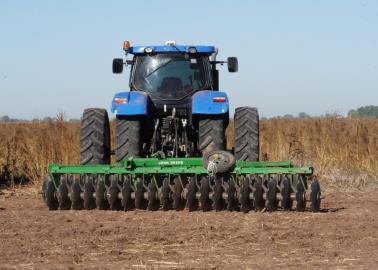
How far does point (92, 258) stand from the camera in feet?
18.6

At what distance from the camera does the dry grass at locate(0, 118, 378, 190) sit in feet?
42.5

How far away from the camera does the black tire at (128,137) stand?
908 cm

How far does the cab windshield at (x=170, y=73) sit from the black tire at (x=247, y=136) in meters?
0.70

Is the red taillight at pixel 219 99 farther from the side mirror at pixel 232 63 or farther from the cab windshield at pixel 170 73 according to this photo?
the side mirror at pixel 232 63

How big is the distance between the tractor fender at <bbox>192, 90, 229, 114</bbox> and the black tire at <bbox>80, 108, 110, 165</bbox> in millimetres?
1214

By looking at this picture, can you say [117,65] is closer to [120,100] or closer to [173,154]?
[120,100]

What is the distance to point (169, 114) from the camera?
9.39 m

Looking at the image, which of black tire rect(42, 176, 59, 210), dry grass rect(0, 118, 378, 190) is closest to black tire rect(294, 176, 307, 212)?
black tire rect(42, 176, 59, 210)

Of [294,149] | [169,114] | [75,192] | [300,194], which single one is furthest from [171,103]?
[294,149]

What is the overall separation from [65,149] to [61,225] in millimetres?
5878

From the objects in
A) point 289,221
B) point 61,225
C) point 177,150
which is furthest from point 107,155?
point 289,221

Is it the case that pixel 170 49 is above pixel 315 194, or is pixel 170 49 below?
above

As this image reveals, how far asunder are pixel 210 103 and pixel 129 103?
95cm

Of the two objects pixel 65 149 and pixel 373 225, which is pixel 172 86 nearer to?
pixel 373 225
